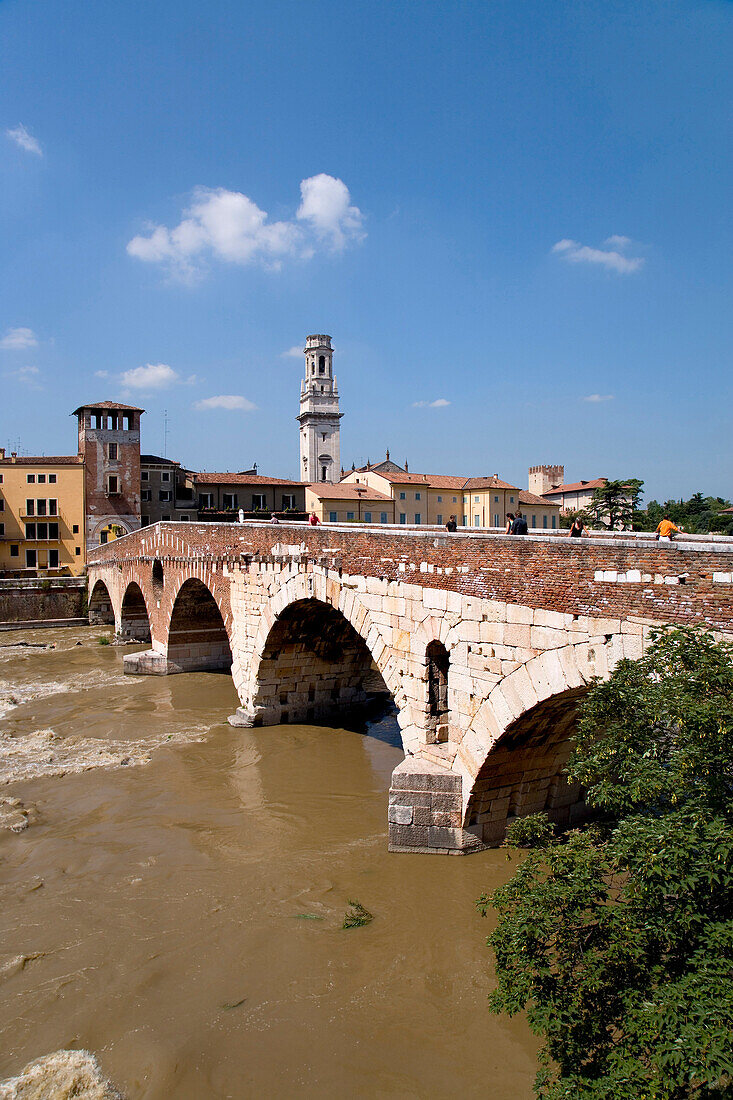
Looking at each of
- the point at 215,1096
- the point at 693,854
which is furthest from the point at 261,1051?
the point at 693,854

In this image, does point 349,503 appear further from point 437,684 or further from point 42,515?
point 437,684

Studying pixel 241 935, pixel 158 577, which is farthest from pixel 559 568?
pixel 158 577

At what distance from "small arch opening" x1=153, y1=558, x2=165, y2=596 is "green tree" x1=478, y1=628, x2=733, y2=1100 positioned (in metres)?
22.2

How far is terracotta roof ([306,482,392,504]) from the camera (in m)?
49.1

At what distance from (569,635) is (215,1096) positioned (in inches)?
217

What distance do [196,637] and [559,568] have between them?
19.4 metres

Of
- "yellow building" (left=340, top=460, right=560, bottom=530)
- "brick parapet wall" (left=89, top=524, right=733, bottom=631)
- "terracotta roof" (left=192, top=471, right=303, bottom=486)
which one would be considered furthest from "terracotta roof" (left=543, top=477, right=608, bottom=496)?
"brick parapet wall" (left=89, top=524, right=733, bottom=631)

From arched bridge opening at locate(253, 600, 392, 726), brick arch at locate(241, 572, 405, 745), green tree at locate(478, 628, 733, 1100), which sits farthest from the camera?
arched bridge opening at locate(253, 600, 392, 726)

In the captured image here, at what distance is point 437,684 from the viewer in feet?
34.8

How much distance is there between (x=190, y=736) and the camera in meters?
17.6

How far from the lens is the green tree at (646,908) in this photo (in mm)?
4043

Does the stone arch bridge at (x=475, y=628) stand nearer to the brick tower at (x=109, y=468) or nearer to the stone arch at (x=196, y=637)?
the stone arch at (x=196, y=637)

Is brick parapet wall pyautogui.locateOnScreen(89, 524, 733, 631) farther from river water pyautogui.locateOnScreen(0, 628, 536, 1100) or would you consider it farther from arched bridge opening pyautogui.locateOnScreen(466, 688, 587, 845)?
river water pyautogui.locateOnScreen(0, 628, 536, 1100)

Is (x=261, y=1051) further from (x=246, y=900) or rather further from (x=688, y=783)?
(x=688, y=783)
